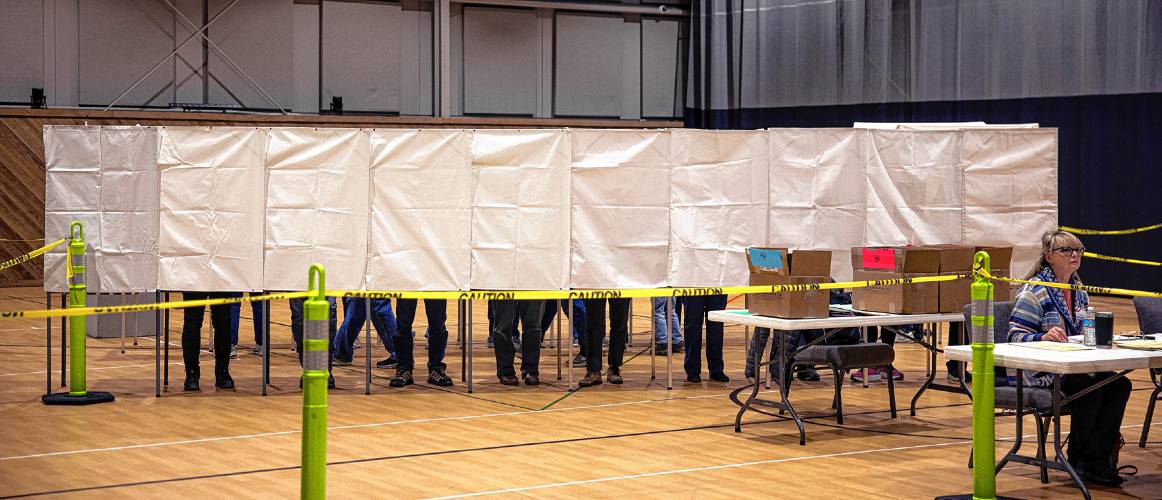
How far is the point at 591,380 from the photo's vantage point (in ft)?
29.5

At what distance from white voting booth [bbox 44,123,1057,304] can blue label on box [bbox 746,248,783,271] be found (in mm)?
1219

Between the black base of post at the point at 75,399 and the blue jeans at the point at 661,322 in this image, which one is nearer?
the black base of post at the point at 75,399

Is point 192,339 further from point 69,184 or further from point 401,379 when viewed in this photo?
point 401,379

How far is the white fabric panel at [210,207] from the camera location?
841 centimetres

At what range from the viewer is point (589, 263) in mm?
8742

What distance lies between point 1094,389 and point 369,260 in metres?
4.65

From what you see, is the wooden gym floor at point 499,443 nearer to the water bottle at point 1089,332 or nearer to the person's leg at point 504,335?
the person's leg at point 504,335

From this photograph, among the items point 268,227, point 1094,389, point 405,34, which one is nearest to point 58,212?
point 268,227

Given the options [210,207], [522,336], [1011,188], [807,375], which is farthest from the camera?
[1011,188]

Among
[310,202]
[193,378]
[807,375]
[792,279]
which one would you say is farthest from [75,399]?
[807,375]

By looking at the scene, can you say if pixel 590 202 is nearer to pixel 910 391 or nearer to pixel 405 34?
pixel 910 391

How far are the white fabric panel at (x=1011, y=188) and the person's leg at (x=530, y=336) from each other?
328 cm

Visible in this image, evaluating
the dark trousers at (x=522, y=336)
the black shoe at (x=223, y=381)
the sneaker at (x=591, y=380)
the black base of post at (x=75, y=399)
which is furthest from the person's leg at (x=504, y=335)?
the black base of post at (x=75, y=399)

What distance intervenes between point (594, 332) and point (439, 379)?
113cm
